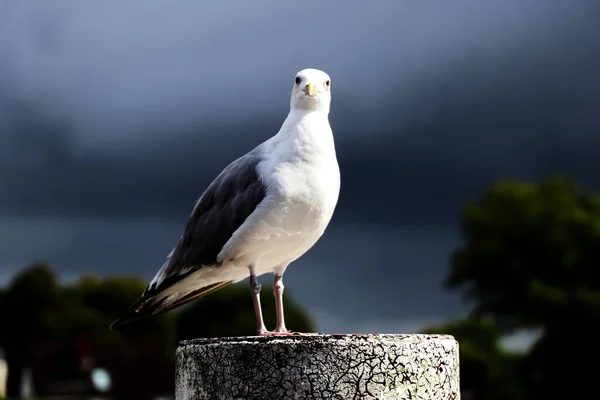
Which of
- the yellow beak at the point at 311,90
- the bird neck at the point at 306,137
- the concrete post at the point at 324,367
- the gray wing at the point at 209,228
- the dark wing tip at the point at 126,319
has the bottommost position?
the concrete post at the point at 324,367

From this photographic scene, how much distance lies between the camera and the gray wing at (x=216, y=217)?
23.9 ft

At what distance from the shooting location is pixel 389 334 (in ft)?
18.9

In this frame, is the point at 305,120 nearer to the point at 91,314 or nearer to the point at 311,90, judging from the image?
the point at 311,90

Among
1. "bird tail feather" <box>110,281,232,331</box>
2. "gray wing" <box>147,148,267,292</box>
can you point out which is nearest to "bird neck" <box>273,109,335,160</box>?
"gray wing" <box>147,148,267,292</box>

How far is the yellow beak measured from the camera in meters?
7.39

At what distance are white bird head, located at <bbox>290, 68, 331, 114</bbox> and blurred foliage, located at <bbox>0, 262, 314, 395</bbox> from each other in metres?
50.2

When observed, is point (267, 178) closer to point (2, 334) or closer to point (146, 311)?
point (146, 311)

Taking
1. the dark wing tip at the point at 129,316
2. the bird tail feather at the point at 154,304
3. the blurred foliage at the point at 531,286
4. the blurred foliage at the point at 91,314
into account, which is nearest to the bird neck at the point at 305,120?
the bird tail feather at the point at 154,304

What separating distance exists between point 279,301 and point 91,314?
202ft

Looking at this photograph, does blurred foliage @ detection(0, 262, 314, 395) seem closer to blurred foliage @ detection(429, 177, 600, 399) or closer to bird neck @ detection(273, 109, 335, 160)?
blurred foliage @ detection(429, 177, 600, 399)

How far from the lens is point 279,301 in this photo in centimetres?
750

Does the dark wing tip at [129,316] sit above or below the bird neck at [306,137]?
below

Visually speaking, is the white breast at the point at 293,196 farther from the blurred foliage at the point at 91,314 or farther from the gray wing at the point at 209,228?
the blurred foliage at the point at 91,314

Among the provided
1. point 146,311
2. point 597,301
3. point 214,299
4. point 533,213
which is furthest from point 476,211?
point 146,311
